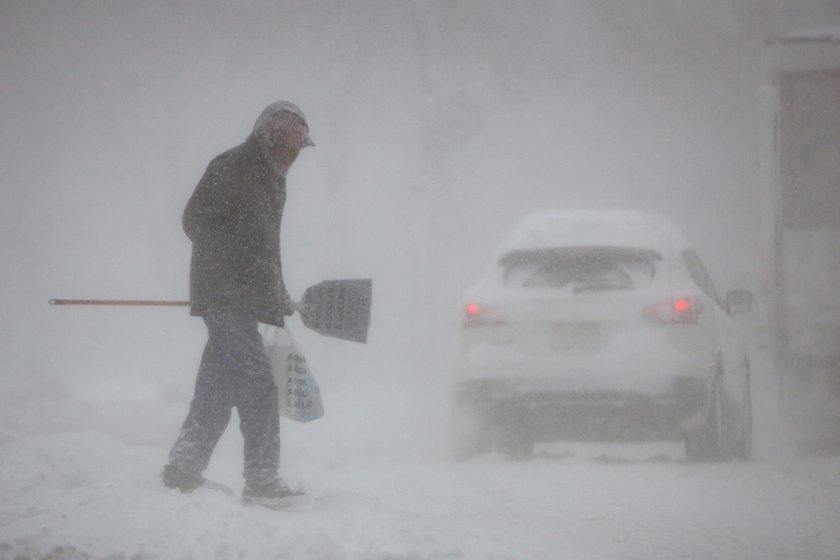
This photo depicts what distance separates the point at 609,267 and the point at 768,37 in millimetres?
3086

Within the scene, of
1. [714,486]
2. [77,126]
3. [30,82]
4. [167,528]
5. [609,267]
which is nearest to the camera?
[167,528]

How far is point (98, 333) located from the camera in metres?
29.8

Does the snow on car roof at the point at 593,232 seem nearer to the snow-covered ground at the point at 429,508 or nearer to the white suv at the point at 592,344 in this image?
the white suv at the point at 592,344

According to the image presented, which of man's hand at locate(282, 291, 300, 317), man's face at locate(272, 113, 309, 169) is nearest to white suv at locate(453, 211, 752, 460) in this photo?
man's hand at locate(282, 291, 300, 317)

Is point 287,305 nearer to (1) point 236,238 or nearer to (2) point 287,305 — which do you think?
(2) point 287,305

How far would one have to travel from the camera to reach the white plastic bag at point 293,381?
5.41 meters

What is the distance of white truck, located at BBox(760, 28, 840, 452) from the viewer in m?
9.17

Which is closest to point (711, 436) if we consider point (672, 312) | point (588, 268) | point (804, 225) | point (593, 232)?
point (672, 312)

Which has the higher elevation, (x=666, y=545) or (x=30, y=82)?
(x=30, y=82)

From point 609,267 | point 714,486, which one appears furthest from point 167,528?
point 609,267

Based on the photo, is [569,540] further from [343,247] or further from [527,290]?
[343,247]

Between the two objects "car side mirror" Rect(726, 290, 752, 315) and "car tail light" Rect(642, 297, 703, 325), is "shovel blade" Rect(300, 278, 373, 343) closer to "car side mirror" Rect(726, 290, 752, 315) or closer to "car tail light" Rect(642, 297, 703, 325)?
Answer: "car tail light" Rect(642, 297, 703, 325)

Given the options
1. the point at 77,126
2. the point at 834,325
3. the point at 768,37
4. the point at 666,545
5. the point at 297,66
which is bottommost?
the point at 666,545

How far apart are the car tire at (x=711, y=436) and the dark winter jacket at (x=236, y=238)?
138 inches
